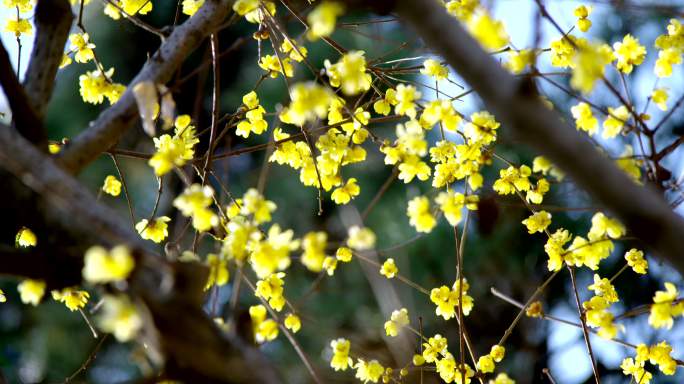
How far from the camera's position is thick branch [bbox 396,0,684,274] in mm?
865

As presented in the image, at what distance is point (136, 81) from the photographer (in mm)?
1316

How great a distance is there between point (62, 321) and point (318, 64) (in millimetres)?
3237

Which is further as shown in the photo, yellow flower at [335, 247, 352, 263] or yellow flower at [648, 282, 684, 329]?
yellow flower at [335, 247, 352, 263]

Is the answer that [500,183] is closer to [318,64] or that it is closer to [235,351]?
[235,351]

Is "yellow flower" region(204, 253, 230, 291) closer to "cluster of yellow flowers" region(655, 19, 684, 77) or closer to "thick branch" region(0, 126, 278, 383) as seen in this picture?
"thick branch" region(0, 126, 278, 383)

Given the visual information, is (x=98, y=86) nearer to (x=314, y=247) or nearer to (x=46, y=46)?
(x=46, y=46)

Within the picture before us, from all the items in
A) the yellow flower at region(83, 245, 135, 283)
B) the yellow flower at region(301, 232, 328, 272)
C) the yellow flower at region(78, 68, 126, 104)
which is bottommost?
the yellow flower at region(83, 245, 135, 283)

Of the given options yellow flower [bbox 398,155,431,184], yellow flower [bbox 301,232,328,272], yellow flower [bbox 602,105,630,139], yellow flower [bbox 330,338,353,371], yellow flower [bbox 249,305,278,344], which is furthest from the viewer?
yellow flower [bbox 330,338,353,371]

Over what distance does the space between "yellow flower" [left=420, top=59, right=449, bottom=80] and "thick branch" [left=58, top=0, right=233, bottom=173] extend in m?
0.58

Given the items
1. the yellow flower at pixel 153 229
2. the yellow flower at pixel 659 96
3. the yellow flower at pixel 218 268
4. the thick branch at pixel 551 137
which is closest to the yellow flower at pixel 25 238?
the yellow flower at pixel 153 229

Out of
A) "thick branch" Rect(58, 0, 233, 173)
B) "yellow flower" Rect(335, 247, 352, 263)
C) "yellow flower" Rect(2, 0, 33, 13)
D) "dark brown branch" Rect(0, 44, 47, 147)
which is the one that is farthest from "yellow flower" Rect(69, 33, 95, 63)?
"yellow flower" Rect(335, 247, 352, 263)

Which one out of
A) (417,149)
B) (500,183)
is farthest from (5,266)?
(500,183)

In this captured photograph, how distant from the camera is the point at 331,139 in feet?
5.73

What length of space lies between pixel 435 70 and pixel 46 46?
3.22 feet
